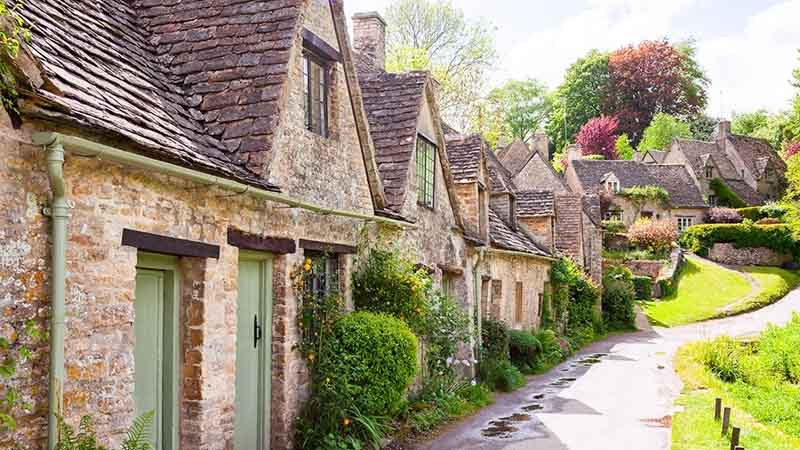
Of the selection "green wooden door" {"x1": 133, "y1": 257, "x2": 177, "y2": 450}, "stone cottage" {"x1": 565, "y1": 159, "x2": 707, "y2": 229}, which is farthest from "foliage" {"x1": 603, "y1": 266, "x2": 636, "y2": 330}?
"green wooden door" {"x1": 133, "y1": 257, "x2": 177, "y2": 450}

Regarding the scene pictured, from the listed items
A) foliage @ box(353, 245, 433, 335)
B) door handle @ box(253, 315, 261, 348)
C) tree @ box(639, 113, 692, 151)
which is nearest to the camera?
door handle @ box(253, 315, 261, 348)

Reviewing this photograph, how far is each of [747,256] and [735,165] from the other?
67.1 ft

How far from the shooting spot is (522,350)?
22.4 metres

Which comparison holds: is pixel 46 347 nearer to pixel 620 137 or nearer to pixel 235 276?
pixel 235 276

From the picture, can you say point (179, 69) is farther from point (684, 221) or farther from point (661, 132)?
point (661, 132)

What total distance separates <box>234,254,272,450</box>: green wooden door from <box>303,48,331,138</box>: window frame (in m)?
2.24

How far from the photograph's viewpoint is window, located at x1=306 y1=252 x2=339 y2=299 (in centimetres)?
1116

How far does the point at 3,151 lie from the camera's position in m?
5.62

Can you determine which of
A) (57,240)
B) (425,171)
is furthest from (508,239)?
(57,240)

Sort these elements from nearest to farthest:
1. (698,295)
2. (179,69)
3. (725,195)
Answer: (179,69) → (698,295) → (725,195)

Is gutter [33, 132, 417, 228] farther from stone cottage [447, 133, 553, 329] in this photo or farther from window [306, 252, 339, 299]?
stone cottage [447, 133, 553, 329]

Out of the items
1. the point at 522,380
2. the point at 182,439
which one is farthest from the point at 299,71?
the point at 522,380

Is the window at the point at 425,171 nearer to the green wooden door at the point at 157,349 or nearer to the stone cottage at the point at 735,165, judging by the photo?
the green wooden door at the point at 157,349

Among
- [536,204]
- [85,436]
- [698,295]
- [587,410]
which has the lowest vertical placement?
[587,410]
